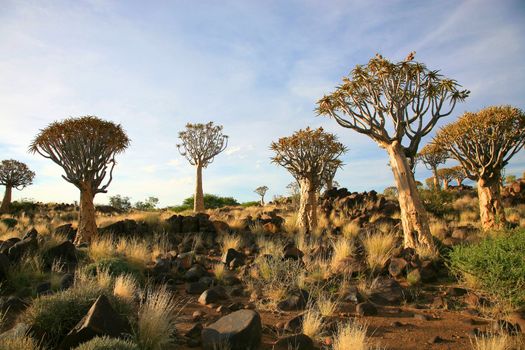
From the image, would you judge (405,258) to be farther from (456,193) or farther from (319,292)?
(456,193)

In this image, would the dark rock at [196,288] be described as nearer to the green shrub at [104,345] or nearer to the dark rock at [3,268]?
the dark rock at [3,268]

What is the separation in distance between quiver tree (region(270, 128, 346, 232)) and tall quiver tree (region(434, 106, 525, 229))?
14.1ft

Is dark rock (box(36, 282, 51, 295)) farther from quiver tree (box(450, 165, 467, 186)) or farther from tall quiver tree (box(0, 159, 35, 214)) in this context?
quiver tree (box(450, 165, 467, 186))

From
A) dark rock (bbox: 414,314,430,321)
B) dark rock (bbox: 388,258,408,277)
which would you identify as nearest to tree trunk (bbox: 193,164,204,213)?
dark rock (bbox: 388,258,408,277)

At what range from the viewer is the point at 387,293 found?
631 centimetres

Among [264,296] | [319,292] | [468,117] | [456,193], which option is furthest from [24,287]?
[456,193]

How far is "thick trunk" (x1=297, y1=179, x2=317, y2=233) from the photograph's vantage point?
14.0m

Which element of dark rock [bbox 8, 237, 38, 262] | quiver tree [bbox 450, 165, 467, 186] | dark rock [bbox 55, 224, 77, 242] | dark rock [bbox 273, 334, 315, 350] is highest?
quiver tree [bbox 450, 165, 467, 186]

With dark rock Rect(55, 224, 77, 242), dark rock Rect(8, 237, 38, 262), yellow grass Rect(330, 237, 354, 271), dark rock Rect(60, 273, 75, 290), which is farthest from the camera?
dark rock Rect(55, 224, 77, 242)

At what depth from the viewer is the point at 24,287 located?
6.76m

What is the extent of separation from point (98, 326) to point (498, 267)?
5767mm

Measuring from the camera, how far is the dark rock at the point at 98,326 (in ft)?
12.1

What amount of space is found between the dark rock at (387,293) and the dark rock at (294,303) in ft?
3.84

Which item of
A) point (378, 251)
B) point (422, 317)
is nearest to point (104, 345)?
point (422, 317)
